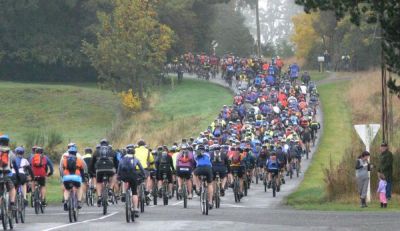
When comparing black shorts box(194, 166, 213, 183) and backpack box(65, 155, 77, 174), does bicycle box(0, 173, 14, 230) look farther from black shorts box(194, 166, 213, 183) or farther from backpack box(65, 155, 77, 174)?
black shorts box(194, 166, 213, 183)

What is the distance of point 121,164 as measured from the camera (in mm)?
27828

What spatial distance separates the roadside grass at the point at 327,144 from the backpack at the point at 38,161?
24.5 ft

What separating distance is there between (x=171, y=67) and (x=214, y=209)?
2594 inches

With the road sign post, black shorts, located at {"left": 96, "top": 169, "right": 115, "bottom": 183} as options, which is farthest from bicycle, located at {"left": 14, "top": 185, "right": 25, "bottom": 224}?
the road sign post

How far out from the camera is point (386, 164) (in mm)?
33844

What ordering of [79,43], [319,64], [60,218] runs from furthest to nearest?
[319,64], [79,43], [60,218]

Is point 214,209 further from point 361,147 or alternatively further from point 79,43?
point 79,43

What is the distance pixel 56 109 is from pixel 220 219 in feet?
198

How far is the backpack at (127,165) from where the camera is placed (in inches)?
1088

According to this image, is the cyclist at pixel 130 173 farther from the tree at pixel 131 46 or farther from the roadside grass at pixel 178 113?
the tree at pixel 131 46

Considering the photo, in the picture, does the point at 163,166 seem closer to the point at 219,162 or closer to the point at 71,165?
the point at 219,162

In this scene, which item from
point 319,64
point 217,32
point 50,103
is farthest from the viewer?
point 217,32

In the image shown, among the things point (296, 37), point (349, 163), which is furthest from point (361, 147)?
point (296, 37)

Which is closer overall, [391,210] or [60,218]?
[60,218]
